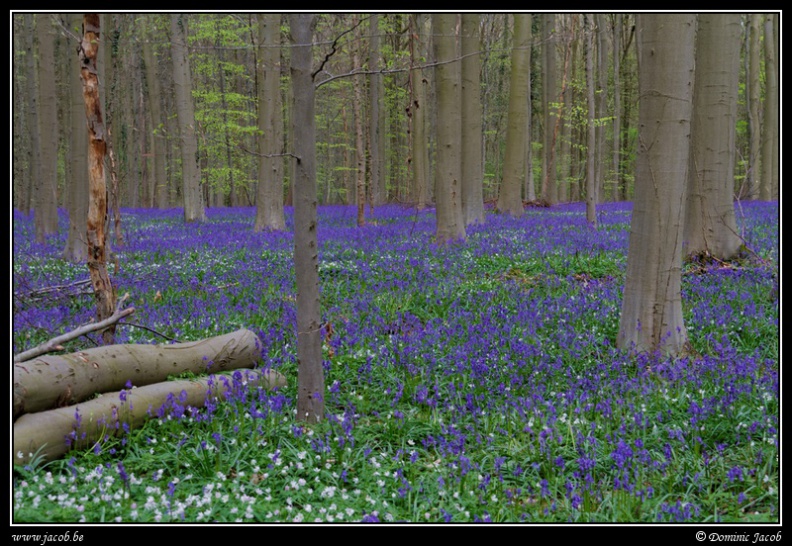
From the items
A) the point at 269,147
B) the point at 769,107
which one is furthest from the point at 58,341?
the point at 769,107

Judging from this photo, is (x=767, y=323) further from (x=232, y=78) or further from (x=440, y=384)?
(x=232, y=78)

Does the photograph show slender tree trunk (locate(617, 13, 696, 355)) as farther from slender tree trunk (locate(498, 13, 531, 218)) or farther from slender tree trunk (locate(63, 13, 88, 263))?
slender tree trunk (locate(498, 13, 531, 218))

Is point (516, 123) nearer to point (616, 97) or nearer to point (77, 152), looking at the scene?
point (616, 97)

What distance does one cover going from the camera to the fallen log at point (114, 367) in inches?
167

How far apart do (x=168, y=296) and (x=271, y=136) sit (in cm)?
991

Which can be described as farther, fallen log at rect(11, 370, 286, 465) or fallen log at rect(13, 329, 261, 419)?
fallen log at rect(13, 329, 261, 419)

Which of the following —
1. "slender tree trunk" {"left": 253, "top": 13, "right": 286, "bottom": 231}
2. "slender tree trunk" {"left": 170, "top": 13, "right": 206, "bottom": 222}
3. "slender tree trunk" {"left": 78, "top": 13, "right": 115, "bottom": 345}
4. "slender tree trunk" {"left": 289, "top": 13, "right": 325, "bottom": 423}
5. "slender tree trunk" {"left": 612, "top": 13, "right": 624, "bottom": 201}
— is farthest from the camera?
"slender tree trunk" {"left": 612, "top": 13, "right": 624, "bottom": 201}

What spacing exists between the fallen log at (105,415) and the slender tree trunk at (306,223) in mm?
731

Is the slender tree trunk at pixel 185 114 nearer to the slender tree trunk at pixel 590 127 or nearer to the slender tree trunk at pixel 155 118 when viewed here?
the slender tree trunk at pixel 155 118

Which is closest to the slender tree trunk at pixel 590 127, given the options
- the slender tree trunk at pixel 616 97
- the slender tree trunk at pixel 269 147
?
the slender tree trunk at pixel 616 97

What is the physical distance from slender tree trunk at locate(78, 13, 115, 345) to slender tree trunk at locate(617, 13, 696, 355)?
5405 mm

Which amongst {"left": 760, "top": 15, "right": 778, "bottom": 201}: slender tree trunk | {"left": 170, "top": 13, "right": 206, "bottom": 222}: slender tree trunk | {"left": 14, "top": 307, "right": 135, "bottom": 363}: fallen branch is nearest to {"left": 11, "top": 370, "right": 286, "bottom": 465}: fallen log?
{"left": 14, "top": 307, "right": 135, "bottom": 363}: fallen branch

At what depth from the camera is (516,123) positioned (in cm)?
2145

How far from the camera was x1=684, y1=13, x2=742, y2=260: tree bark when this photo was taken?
9055mm
